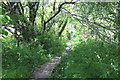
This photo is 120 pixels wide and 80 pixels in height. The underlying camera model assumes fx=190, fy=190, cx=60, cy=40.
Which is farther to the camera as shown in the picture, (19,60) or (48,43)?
(48,43)

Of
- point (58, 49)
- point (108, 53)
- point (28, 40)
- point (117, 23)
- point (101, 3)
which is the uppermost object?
point (101, 3)

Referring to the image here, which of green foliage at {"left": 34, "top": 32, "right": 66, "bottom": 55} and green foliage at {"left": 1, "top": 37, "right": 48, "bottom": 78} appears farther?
green foliage at {"left": 34, "top": 32, "right": 66, "bottom": 55}

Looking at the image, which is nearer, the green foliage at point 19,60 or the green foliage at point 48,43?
the green foliage at point 19,60

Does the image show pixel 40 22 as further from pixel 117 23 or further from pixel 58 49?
pixel 117 23

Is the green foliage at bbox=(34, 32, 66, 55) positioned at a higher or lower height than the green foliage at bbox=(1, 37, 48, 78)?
lower

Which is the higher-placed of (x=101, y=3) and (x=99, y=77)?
(x=101, y=3)

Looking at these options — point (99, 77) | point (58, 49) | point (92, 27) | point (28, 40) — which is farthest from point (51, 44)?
point (99, 77)

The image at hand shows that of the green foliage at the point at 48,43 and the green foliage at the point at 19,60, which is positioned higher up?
the green foliage at the point at 19,60

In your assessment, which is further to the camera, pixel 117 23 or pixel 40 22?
pixel 40 22

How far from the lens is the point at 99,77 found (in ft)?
14.3

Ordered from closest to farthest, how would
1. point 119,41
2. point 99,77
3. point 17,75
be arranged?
point 99,77
point 17,75
point 119,41

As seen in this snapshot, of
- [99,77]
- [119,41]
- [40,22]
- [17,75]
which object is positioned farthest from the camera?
[40,22]

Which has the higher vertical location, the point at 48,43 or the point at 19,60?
the point at 19,60

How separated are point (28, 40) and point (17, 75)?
6.64m
